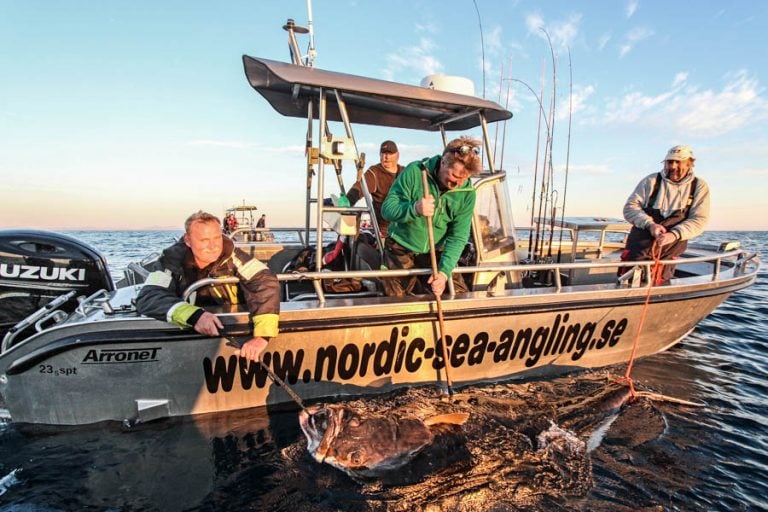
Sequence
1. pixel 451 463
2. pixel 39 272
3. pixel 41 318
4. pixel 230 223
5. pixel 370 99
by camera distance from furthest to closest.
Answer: pixel 230 223, pixel 370 99, pixel 39 272, pixel 41 318, pixel 451 463

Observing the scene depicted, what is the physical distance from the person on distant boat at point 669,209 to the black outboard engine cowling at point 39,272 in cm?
620

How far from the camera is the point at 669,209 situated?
191 inches

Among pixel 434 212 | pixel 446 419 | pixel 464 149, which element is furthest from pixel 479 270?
pixel 446 419

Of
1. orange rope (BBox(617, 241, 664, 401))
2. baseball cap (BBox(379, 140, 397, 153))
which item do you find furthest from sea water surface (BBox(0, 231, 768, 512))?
baseball cap (BBox(379, 140, 397, 153))

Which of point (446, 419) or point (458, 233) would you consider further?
point (458, 233)

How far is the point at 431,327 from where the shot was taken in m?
3.95

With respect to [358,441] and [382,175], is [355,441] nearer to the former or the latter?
[358,441]

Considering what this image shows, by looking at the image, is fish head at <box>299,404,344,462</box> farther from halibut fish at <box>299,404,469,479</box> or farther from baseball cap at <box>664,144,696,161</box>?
baseball cap at <box>664,144,696,161</box>

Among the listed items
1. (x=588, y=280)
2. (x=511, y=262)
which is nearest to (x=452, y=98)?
(x=511, y=262)

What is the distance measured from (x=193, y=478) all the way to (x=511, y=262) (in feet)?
12.8

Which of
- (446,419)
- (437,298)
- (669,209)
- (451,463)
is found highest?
(669,209)

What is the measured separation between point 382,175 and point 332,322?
213 cm

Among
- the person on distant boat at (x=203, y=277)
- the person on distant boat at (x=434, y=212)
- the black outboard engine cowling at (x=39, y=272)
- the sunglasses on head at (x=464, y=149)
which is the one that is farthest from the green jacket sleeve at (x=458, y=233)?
the black outboard engine cowling at (x=39, y=272)

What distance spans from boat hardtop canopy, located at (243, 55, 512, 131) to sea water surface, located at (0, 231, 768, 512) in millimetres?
3138
